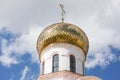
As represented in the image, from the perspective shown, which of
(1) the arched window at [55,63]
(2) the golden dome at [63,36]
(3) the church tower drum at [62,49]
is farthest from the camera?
(2) the golden dome at [63,36]

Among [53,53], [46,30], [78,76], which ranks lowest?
[78,76]

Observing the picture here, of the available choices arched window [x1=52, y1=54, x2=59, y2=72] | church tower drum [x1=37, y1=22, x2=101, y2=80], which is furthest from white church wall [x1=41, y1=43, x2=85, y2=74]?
arched window [x1=52, y1=54, x2=59, y2=72]

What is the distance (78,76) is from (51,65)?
1.53 m

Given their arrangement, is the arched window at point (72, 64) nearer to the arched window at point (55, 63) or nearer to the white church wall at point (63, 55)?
the white church wall at point (63, 55)

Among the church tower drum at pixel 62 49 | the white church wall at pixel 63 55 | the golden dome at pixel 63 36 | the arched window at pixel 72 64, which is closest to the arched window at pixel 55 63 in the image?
the church tower drum at pixel 62 49

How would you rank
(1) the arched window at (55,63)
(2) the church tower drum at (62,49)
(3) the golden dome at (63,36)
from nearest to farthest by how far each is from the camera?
(1) the arched window at (55,63) < (2) the church tower drum at (62,49) < (3) the golden dome at (63,36)

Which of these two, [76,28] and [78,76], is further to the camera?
[76,28]

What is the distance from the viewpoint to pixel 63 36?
1948cm

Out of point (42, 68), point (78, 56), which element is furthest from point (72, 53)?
point (42, 68)

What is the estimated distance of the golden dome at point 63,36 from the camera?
64.0 feet

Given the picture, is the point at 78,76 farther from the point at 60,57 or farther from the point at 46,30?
the point at 46,30

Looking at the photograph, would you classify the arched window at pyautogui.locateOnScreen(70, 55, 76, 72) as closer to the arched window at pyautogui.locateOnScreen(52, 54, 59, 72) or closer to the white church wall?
the white church wall

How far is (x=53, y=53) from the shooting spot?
19312mm

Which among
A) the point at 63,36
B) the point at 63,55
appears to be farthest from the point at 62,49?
the point at 63,36
